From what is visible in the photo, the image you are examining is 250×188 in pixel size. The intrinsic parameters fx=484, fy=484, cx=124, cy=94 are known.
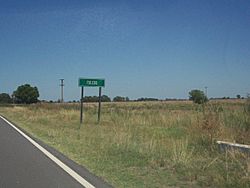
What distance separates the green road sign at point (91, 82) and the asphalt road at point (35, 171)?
15.9m

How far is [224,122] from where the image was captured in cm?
1716

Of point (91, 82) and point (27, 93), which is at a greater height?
point (27, 93)

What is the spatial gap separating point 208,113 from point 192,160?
5816mm

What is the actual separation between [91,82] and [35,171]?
20.9 meters

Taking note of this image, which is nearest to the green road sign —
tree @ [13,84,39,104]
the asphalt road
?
the asphalt road

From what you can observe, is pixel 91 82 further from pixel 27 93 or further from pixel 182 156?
pixel 27 93

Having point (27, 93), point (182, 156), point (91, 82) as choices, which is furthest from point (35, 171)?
point (27, 93)

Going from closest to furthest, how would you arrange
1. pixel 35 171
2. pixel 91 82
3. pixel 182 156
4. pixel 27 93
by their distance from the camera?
1. pixel 35 171
2. pixel 182 156
3. pixel 91 82
4. pixel 27 93

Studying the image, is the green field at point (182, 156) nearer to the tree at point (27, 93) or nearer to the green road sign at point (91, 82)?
the green road sign at point (91, 82)

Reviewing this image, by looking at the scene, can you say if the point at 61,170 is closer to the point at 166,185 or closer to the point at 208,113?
the point at 166,185

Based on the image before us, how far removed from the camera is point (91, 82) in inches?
1258

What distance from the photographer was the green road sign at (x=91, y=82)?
31609mm

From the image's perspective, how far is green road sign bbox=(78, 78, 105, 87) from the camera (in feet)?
104

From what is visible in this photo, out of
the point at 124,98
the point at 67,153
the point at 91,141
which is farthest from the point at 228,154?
the point at 124,98
